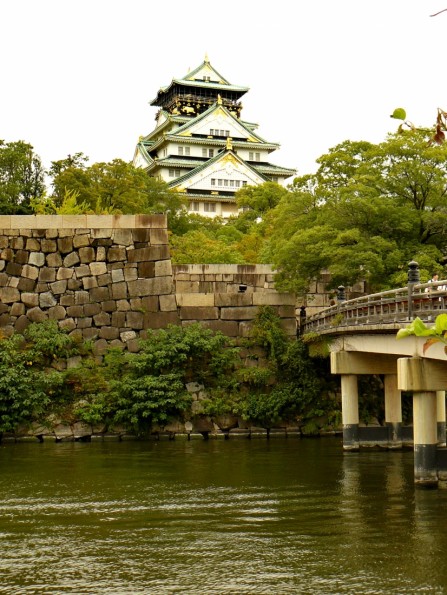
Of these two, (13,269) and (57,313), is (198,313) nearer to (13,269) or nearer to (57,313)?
(57,313)

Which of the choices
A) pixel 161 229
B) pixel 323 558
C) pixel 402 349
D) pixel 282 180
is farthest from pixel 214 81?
pixel 323 558

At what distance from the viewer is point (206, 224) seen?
50.6 meters

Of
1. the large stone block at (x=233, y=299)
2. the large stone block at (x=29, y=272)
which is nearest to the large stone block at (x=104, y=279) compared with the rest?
the large stone block at (x=29, y=272)

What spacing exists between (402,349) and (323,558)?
7.09 meters

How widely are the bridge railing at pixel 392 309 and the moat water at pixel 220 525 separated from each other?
10.7ft

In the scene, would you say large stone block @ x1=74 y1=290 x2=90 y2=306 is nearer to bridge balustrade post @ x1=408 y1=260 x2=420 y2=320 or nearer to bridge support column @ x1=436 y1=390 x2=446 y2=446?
bridge support column @ x1=436 y1=390 x2=446 y2=446

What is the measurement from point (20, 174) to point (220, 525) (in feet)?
99.0

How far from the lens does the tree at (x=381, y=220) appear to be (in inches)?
918

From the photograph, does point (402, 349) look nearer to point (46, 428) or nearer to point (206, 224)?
point (46, 428)

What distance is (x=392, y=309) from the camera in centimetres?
1833

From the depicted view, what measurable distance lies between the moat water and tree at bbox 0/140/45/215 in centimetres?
1968

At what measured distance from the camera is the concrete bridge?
15711mm

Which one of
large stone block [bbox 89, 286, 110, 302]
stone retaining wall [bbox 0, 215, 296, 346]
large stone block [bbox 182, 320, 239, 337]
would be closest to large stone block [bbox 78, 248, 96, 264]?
stone retaining wall [bbox 0, 215, 296, 346]

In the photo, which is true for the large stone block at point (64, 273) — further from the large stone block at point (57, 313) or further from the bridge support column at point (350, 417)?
the bridge support column at point (350, 417)
